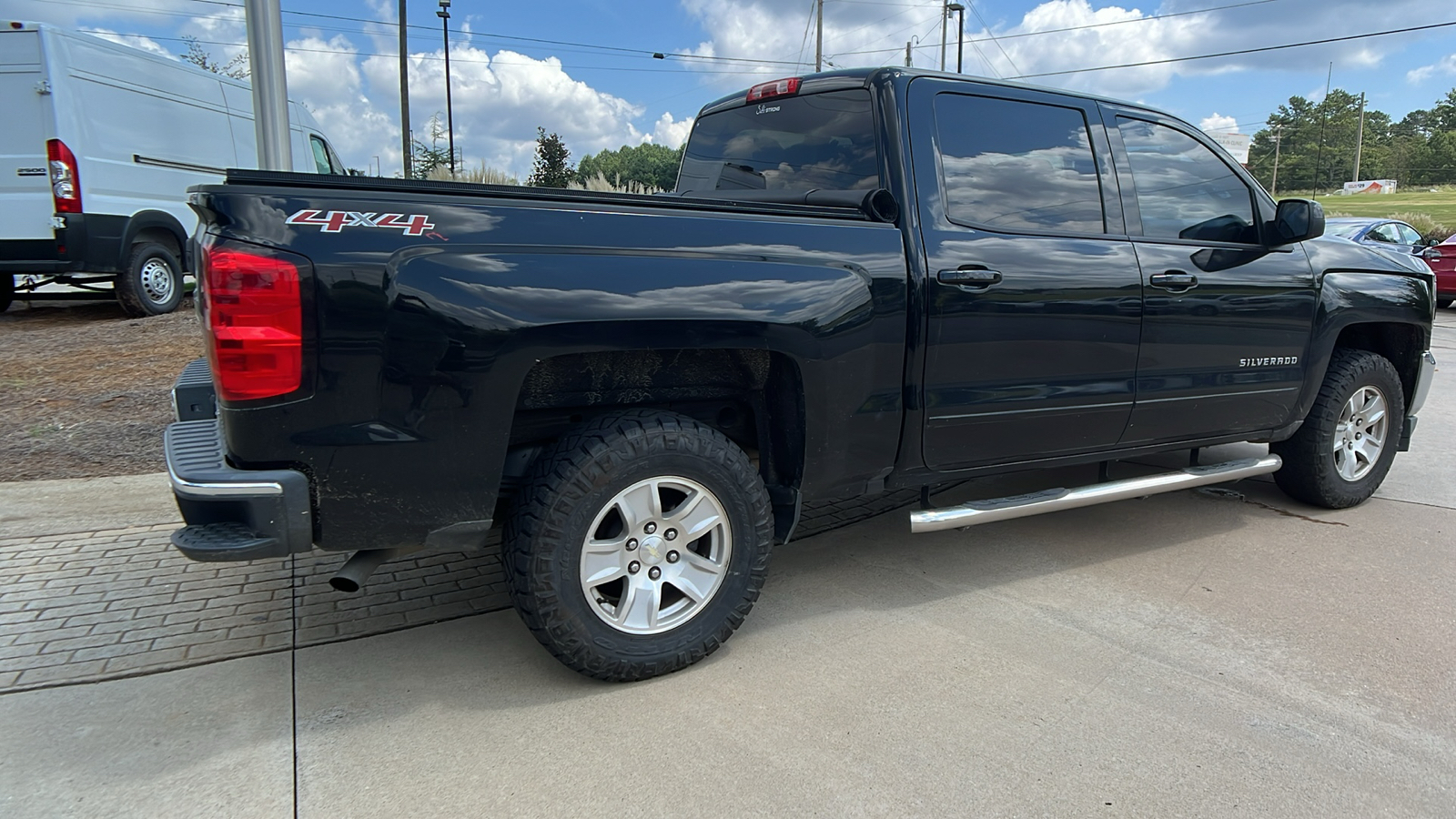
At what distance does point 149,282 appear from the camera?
931 centimetres

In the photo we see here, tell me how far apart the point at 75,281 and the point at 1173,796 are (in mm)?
10789

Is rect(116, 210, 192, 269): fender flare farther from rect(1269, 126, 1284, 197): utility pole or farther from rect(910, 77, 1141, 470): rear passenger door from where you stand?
rect(1269, 126, 1284, 197): utility pole

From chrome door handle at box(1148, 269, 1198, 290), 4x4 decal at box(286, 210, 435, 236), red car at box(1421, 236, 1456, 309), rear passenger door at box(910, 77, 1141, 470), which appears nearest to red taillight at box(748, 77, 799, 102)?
rear passenger door at box(910, 77, 1141, 470)

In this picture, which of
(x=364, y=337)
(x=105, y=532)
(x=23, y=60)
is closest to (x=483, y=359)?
(x=364, y=337)

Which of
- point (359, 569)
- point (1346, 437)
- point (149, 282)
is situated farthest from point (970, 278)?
point (149, 282)

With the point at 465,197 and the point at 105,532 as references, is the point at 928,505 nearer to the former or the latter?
the point at 465,197

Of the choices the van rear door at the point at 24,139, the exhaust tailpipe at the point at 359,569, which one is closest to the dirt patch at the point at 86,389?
the van rear door at the point at 24,139

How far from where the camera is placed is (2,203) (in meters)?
8.38

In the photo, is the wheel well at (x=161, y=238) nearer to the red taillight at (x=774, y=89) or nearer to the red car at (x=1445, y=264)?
the red taillight at (x=774, y=89)

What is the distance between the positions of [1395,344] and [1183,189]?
1.97 meters

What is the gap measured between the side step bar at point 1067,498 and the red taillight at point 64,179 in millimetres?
8500

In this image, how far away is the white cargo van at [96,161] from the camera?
8.23 meters

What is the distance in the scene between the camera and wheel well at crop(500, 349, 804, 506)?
2920mm

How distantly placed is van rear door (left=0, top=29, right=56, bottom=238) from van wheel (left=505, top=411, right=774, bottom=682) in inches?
326
